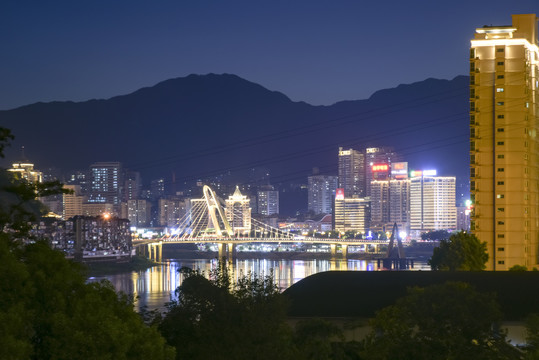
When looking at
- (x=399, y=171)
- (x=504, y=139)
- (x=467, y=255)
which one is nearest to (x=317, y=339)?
(x=467, y=255)

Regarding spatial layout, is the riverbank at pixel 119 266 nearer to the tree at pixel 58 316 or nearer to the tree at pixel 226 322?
the tree at pixel 226 322

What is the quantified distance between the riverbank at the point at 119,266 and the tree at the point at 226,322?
7244 cm

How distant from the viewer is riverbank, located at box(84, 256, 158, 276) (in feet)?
299

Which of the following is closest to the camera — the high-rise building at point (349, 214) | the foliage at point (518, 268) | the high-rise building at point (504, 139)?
the foliage at point (518, 268)

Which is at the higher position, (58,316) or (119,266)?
(58,316)

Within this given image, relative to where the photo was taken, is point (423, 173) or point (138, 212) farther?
point (138, 212)

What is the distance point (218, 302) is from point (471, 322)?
4451 millimetres

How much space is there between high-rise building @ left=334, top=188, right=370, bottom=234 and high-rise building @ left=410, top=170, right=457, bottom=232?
377 inches

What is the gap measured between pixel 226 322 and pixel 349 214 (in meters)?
167

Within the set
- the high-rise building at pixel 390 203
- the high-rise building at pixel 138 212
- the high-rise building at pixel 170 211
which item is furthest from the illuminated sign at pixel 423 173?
the high-rise building at pixel 138 212

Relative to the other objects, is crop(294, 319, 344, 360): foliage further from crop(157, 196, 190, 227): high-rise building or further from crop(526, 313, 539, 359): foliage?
crop(157, 196, 190, 227): high-rise building

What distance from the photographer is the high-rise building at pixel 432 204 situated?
174 meters

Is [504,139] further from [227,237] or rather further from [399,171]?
[399,171]

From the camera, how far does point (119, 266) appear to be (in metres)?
97.1
